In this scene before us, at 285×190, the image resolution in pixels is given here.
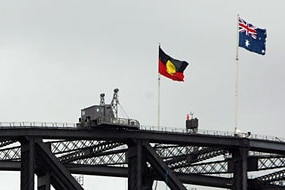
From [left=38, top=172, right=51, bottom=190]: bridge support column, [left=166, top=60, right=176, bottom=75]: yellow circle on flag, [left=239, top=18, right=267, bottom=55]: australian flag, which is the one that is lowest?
[left=38, top=172, right=51, bottom=190]: bridge support column

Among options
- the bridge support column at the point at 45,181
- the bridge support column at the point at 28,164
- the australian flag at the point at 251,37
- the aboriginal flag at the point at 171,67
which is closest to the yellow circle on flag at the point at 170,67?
the aboriginal flag at the point at 171,67

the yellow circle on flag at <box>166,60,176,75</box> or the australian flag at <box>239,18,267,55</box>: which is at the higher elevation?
the australian flag at <box>239,18,267,55</box>

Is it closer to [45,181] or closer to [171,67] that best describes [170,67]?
[171,67]

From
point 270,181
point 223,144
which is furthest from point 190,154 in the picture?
point 270,181

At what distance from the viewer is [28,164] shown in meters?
153

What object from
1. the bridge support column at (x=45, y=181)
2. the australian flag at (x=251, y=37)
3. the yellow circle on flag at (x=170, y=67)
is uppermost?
the australian flag at (x=251, y=37)

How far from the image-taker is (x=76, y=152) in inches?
6619

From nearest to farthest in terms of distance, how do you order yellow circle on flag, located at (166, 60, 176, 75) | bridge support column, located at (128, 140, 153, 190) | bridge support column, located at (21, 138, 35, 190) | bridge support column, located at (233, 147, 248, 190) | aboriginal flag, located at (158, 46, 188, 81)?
bridge support column, located at (21, 138, 35, 190) → bridge support column, located at (128, 140, 153, 190) → aboriginal flag, located at (158, 46, 188, 81) → bridge support column, located at (233, 147, 248, 190) → yellow circle on flag, located at (166, 60, 176, 75)

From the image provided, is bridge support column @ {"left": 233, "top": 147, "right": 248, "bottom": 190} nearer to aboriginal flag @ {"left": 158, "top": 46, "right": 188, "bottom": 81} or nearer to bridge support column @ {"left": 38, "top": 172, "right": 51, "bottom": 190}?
aboriginal flag @ {"left": 158, "top": 46, "right": 188, "bottom": 81}

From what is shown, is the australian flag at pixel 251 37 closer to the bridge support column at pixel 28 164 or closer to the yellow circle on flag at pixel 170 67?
the yellow circle on flag at pixel 170 67

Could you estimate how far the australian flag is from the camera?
158375mm

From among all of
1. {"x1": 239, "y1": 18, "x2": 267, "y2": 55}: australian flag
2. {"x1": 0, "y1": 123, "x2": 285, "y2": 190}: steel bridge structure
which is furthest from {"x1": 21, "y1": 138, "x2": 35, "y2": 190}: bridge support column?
{"x1": 239, "y1": 18, "x2": 267, "y2": 55}: australian flag

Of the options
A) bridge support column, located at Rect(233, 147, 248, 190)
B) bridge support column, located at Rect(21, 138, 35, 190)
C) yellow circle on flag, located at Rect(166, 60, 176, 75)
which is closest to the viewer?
bridge support column, located at Rect(21, 138, 35, 190)

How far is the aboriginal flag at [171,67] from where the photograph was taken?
160 m
